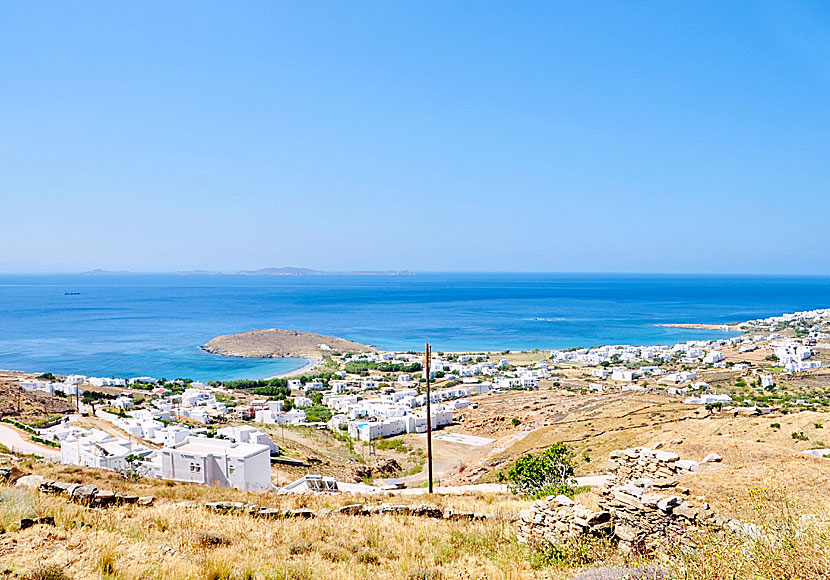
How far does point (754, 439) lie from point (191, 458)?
69.4 feet

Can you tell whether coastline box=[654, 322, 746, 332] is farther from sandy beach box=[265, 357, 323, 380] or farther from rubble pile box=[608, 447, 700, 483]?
rubble pile box=[608, 447, 700, 483]

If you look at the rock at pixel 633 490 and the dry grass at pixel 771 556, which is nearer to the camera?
the dry grass at pixel 771 556

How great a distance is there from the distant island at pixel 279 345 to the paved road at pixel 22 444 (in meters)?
47.0

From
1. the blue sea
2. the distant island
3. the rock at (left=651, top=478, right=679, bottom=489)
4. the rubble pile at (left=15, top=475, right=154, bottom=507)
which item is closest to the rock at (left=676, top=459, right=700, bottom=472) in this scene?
the rock at (left=651, top=478, right=679, bottom=489)

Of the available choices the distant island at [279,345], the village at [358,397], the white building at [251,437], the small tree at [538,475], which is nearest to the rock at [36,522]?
the village at [358,397]

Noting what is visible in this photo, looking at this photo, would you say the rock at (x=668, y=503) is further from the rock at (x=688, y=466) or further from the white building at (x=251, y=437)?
the white building at (x=251, y=437)

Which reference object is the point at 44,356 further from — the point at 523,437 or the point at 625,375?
the point at 625,375

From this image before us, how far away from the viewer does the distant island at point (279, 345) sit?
239 ft

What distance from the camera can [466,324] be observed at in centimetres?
10119

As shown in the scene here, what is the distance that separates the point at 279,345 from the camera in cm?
7675

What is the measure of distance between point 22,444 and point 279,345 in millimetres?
54823

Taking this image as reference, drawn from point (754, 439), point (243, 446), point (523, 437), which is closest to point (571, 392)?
point (523, 437)

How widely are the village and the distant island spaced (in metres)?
4.91

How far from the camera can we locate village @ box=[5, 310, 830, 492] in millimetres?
20750
